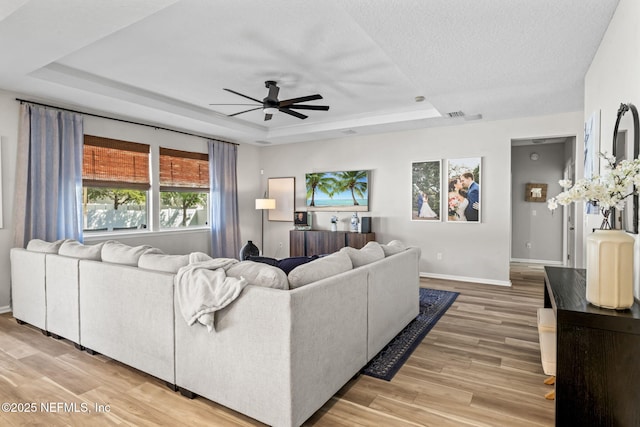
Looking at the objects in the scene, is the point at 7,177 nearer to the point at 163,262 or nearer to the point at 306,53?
the point at 163,262

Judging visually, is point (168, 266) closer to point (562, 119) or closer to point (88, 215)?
point (88, 215)

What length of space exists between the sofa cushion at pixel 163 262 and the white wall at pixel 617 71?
2.68 m

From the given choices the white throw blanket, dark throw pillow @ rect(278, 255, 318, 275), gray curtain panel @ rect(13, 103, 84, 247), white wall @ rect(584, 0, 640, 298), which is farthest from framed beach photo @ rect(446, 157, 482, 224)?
gray curtain panel @ rect(13, 103, 84, 247)

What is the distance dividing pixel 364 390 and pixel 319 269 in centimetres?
87

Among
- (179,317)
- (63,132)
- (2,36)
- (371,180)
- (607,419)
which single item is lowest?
(607,419)

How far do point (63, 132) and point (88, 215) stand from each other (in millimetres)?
1156

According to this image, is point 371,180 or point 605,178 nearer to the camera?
point 605,178

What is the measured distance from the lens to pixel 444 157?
19.1 ft

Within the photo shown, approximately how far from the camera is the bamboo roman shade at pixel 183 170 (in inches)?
231

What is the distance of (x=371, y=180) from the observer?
651 centimetres

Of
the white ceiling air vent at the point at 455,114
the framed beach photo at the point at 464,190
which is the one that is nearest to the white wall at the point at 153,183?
the framed beach photo at the point at 464,190

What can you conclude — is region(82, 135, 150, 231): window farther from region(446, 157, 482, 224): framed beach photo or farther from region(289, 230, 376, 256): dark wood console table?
region(446, 157, 482, 224): framed beach photo

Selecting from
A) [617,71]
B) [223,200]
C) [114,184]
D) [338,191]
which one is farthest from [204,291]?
[338,191]

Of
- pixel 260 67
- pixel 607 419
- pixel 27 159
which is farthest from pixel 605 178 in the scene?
pixel 27 159
